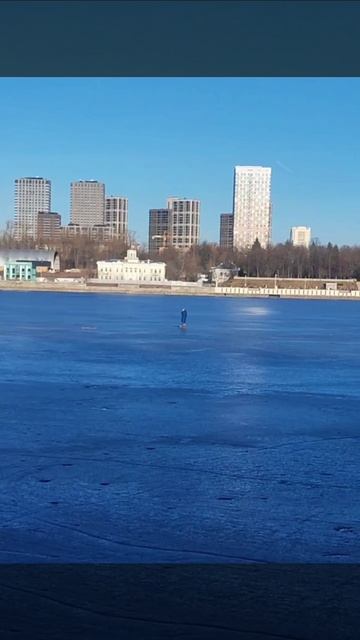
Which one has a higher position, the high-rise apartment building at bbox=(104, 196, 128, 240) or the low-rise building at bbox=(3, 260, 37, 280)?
the high-rise apartment building at bbox=(104, 196, 128, 240)

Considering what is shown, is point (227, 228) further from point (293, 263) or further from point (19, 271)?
point (19, 271)

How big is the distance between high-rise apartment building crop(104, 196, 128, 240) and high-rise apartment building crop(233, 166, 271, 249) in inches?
628

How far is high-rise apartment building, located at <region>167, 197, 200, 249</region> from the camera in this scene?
387ft

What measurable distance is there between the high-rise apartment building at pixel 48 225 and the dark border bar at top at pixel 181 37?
4294 inches

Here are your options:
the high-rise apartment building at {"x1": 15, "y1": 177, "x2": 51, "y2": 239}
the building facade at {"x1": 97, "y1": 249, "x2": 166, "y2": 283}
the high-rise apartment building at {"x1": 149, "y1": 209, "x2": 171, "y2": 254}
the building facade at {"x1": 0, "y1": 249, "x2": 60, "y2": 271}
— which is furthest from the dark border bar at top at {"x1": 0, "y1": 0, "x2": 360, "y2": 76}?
the high-rise apartment building at {"x1": 15, "y1": 177, "x2": 51, "y2": 239}

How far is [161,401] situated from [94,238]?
103 meters

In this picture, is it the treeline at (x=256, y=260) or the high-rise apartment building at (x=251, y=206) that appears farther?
the high-rise apartment building at (x=251, y=206)

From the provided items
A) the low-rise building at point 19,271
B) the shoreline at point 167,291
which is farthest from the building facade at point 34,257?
the shoreline at point 167,291

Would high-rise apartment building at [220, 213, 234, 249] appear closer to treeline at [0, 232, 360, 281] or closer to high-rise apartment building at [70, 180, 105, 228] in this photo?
treeline at [0, 232, 360, 281]

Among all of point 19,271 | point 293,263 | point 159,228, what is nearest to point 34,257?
point 19,271

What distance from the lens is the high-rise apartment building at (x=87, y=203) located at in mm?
128000
